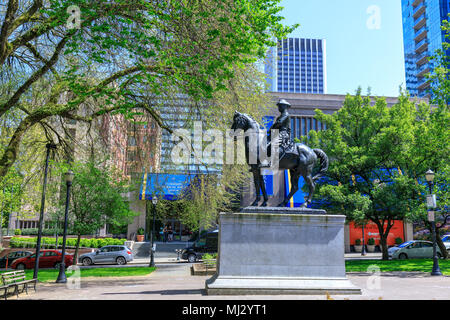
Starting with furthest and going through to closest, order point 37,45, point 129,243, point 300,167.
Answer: point 129,243 < point 37,45 < point 300,167

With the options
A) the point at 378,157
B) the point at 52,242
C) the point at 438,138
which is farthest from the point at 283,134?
the point at 52,242

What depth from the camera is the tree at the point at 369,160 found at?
78.7 ft

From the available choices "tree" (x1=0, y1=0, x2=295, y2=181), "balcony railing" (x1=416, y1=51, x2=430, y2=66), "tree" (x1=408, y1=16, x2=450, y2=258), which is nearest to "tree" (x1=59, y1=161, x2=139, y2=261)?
"tree" (x1=0, y1=0, x2=295, y2=181)

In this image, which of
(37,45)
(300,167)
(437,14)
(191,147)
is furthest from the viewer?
(437,14)

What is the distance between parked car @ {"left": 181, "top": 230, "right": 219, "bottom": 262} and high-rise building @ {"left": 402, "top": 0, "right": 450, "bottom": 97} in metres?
76.2

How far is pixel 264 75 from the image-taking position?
16969 mm

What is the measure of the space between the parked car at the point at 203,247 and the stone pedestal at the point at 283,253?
22.5 meters

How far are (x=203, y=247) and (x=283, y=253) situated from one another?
23.6m

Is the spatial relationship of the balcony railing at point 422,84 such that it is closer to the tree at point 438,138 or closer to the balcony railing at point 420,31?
the balcony railing at point 420,31

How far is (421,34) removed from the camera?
325ft

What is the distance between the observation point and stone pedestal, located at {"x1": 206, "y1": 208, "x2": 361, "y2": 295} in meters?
9.09

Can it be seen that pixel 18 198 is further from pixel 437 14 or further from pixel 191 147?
pixel 437 14

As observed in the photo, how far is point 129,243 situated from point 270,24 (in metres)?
34.1

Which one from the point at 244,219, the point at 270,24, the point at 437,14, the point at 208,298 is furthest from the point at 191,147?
the point at 437,14
